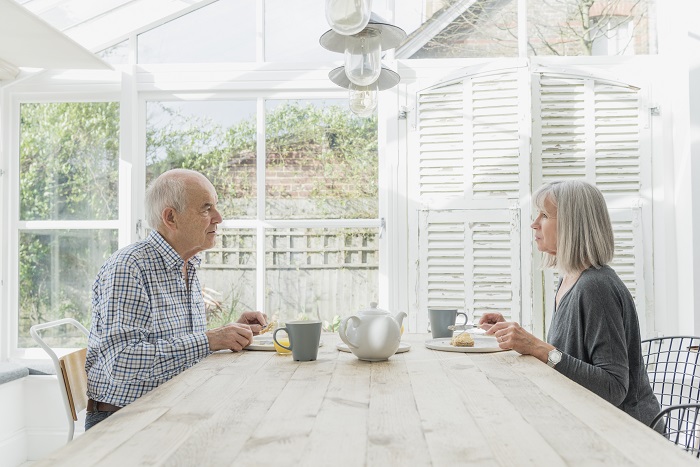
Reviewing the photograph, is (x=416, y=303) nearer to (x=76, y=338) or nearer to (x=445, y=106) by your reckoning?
(x=445, y=106)

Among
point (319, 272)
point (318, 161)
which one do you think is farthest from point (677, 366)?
point (318, 161)

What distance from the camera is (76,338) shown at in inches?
161

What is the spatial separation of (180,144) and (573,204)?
8.35 feet

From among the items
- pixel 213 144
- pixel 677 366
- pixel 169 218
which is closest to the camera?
pixel 169 218

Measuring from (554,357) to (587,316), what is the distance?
184 mm

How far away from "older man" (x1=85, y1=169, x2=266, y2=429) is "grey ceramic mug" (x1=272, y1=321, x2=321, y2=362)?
226 mm

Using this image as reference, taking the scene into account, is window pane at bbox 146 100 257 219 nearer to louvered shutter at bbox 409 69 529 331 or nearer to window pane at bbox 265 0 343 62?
window pane at bbox 265 0 343 62

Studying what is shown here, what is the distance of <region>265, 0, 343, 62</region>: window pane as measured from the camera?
4.00m

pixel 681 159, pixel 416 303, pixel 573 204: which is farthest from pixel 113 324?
pixel 681 159

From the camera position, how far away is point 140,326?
1990mm

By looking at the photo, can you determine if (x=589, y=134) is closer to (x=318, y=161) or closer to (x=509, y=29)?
(x=509, y=29)

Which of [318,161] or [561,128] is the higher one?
[561,128]

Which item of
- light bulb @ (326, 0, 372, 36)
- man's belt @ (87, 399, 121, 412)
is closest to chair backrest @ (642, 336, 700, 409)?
light bulb @ (326, 0, 372, 36)

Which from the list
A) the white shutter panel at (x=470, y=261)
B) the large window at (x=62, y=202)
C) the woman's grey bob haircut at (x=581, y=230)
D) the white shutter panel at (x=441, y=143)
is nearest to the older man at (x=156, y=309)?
the woman's grey bob haircut at (x=581, y=230)
